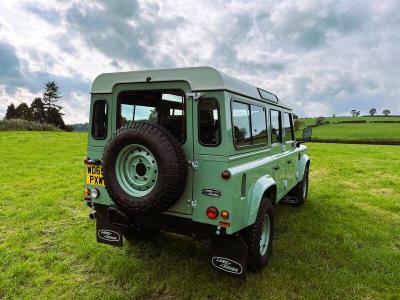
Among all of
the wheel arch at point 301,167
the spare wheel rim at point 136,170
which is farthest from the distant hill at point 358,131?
the spare wheel rim at point 136,170

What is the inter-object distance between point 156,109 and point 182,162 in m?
0.83

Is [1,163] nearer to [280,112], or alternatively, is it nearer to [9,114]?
[280,112]

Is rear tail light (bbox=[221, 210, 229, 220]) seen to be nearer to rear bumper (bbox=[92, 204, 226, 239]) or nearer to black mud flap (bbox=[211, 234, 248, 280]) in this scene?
rear bumper (bbox=[92, 204, 226, 239])

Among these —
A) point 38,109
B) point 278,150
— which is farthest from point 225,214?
point 38,109

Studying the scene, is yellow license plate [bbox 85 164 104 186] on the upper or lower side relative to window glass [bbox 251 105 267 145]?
lower

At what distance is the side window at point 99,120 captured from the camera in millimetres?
4014

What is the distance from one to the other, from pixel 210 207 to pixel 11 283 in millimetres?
2487

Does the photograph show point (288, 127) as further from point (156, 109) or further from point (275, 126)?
point (156, 109)

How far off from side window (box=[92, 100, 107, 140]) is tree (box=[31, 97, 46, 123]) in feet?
191

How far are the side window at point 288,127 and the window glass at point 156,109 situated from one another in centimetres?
285

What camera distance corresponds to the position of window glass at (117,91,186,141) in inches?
139

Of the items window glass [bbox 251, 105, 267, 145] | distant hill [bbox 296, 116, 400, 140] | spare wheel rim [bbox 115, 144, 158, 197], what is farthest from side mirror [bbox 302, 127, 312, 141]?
distant hill [bbox 296, 116, 400, 140]

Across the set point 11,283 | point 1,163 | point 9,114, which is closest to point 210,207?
point 11,283

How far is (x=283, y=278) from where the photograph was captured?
3811mm
